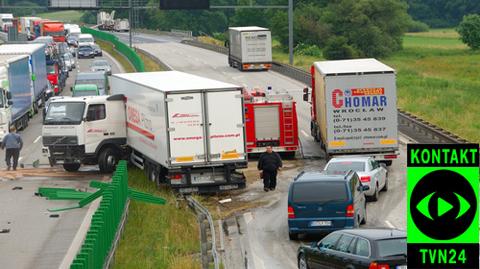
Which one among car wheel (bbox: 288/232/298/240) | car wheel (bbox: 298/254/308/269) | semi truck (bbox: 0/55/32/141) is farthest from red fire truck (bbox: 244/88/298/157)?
car wheel (bbox: 298/254/308/269)

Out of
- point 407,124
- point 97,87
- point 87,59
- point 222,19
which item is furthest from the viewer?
point 222,19

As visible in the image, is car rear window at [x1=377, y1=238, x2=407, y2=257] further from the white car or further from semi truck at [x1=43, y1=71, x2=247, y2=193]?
semi truck at [x1=43, y1=71, x2=247, y2=193]

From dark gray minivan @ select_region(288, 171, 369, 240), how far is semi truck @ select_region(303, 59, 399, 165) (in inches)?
408

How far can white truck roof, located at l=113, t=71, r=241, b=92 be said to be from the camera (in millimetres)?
28272

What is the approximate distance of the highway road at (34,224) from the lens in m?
21.0

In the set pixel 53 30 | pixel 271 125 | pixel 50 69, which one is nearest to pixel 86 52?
pixel 53 30

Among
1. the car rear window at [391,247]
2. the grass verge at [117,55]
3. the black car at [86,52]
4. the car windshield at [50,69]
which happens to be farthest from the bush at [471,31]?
the car rear window at [391,247]

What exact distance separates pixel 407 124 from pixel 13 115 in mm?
16326

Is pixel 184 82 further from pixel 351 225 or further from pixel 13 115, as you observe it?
pixel 13 115

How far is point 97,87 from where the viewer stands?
51.8m

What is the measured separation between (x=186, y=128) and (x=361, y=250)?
13007 mm

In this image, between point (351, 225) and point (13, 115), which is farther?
point (13, 115)

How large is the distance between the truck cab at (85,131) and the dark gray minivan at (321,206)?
12.4 m

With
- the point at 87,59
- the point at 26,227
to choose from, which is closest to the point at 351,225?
the point at 26,227
